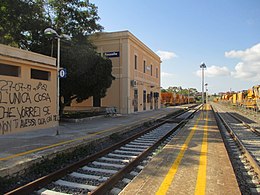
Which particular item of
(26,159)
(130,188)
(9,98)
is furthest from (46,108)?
(130,188)

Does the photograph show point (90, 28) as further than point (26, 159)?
Yes

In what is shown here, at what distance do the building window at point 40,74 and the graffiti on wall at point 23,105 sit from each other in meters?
0.66

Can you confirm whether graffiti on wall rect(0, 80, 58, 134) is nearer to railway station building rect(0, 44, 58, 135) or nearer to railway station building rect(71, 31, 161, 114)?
railway station building rect(0, 44, 58, 135)

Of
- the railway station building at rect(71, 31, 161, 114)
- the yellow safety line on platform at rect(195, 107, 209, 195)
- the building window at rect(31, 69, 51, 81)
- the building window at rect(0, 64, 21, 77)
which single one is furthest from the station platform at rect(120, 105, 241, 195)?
the railway station building at rect(71, 31, 161, 114)

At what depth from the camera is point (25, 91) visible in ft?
40.0

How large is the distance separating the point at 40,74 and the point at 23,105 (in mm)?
2606

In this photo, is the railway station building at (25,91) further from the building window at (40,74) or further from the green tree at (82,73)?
the green tree at (82,73)

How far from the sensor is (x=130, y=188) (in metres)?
4.92

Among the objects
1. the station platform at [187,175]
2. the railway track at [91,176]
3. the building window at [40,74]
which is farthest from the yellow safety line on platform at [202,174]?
the building window at [40,74]

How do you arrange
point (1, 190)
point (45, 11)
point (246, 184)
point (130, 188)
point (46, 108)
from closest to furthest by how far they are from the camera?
point (130, 188) < point (1, 190) < point (246, 184) < point (46, 108) < point (45, 11)

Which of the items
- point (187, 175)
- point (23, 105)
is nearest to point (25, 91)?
point (23, 105)

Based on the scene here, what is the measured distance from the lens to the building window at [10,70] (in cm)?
1134

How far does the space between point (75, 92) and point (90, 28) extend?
7351mm

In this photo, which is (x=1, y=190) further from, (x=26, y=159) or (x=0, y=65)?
(x=0, y=65)
